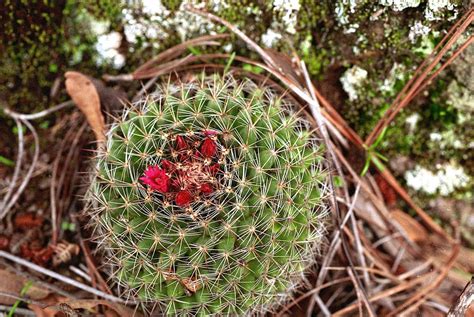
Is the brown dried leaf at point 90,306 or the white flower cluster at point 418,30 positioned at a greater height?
the white flower cluster at point 418,30

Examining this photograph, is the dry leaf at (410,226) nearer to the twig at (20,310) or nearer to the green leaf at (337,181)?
the green leaf at (337,181)

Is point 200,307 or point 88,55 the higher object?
point 88,55

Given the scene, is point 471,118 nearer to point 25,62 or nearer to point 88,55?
point 88,55

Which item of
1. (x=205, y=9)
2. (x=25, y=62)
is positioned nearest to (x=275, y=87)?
(x=205, y=9)

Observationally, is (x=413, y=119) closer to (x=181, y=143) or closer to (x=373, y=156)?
(x=373, y=156)

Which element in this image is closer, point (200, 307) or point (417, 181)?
point (200, 307)

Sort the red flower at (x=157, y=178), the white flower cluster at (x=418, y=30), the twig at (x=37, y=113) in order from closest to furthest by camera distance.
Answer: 1. the red flower at (x=157, y=178)
2. the white flower cluster at (x=418, y=30)
3. the twig at (x=37, y=113)

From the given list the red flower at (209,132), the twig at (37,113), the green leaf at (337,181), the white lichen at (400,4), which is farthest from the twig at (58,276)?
the white lichen at (400,4)

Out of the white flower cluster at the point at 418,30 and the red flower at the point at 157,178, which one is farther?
the white flower cluster at the point at 418,30
